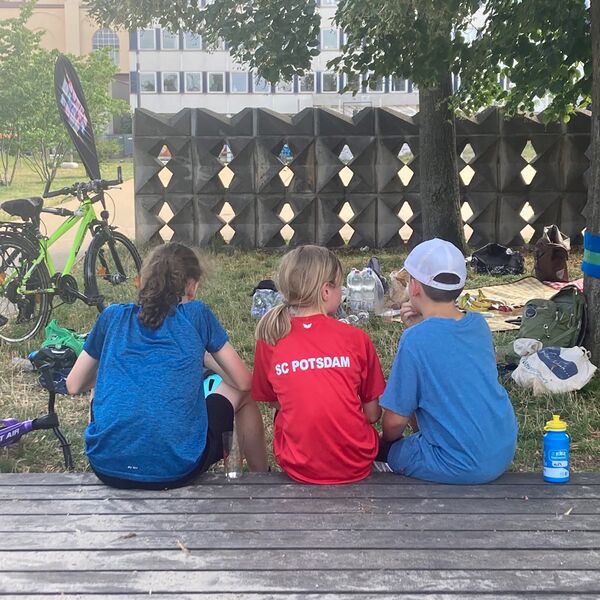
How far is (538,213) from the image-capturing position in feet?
42.2

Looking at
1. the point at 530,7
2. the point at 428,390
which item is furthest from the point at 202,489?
the point at 530,7

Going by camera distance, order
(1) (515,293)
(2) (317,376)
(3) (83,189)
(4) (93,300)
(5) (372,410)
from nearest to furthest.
→ 1. (2) (317,376)
2. (5) (372,410)
3. (4) (93,300)
4. (3) (83,189)
5. (1) (515,293)

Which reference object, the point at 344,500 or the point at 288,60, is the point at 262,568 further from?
the point at 288,60

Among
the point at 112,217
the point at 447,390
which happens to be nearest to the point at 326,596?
the point at 447,390

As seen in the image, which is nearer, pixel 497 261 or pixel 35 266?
pixel 35 266

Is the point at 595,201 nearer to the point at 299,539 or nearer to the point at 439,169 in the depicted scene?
the point at 299,539

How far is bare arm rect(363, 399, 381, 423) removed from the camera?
3721mm

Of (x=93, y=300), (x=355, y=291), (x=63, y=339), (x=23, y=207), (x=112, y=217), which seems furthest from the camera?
(x=112, y=217)

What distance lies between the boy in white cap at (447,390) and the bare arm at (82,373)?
3.81 ft

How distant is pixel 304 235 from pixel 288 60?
2664 mm

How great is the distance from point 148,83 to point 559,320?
61.2 m

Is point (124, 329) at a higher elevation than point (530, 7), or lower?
lower

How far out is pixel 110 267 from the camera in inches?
332

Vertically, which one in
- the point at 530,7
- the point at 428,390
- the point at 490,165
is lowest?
the point at 428,390
